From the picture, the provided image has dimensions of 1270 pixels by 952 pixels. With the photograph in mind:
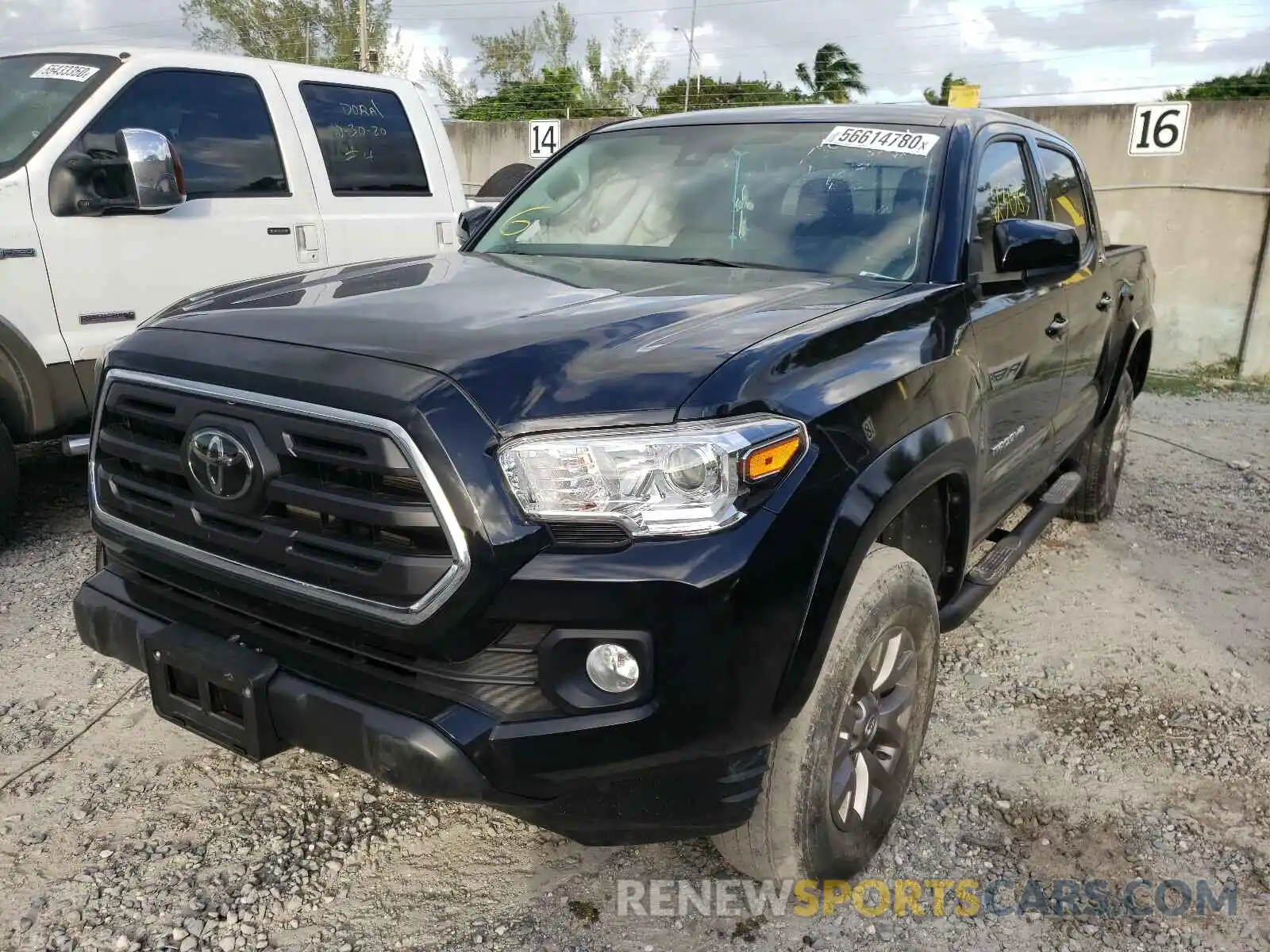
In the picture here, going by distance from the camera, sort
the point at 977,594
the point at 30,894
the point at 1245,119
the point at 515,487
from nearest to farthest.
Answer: the point at 515,487
the point at 30,894
the point at 977,594
the point at 1245,119

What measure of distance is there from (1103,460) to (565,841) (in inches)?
141

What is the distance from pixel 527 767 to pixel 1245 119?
35.2 feet

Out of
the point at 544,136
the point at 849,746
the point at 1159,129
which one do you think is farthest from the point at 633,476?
the point at 544,136

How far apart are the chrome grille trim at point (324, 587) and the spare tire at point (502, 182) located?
3.57 meters

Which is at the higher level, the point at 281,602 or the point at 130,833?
the point at 281,602

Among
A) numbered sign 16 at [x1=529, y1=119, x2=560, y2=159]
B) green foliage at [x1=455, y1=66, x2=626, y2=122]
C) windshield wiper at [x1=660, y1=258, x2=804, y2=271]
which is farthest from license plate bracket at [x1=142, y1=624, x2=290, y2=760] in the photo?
green foliage at [x1=455, y1=66, x2=626, y2=122]

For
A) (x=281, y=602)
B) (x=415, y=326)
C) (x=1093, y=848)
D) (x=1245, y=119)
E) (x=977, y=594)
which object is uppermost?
(x=1245, y=119)

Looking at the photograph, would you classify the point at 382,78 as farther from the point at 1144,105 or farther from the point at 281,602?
the point at 1144,105

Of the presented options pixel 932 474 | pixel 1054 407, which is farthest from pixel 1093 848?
pixel 1054 407

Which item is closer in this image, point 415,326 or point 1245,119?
point 415,326

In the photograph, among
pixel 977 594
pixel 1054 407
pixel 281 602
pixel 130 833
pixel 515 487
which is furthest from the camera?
pixel 1054 407

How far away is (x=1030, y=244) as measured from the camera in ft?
9.21

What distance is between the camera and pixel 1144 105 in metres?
10.0

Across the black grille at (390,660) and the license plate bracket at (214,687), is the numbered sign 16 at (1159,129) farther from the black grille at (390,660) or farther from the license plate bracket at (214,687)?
the license plate bracket at (214,687)
